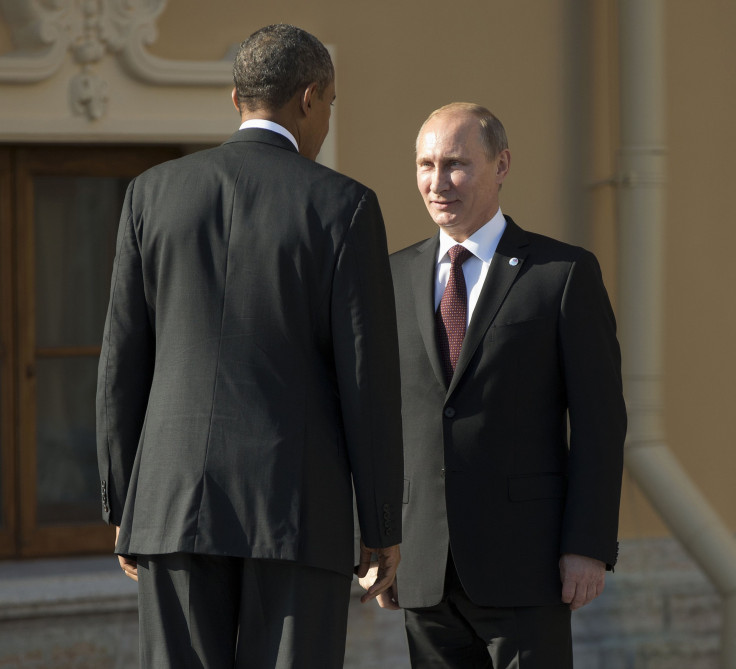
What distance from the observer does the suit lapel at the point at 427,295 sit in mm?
2551

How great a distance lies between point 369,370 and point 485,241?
2.25 feet

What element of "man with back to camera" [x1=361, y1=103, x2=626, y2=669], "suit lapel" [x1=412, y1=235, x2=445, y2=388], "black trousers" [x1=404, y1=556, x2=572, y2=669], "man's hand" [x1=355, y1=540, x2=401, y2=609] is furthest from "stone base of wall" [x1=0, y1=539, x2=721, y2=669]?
"man's hand" [x1=355, y1=540, x2=401, y2=609]

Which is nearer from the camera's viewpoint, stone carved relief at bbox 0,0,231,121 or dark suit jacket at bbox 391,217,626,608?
dark suit jacket at bbox 391,217,626,608

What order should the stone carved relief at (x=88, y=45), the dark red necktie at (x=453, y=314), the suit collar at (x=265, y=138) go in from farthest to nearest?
the stone carved relief at (x=88, y=45) → the dark red necktie at (x=453, y=314) → the suit collar at (x=265, y=138)

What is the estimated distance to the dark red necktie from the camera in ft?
8.37

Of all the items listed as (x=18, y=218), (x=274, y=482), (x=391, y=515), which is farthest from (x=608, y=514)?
(x=18, y=218)

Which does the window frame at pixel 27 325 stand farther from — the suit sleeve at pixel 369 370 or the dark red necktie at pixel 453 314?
the suit sleeve at pixel 369 370

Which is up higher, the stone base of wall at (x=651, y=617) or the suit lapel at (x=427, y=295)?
the suit lapel at (x=427, y=295)

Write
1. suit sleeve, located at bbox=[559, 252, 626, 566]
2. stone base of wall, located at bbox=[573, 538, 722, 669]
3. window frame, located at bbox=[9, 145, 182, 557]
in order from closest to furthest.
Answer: suit sleeve, located at bbox=[559, 252, 626, 566], window frame, located at bbox=[9, 145, 182, 557], stone base of wall, located at bbox=[573, 538, 722, 669]

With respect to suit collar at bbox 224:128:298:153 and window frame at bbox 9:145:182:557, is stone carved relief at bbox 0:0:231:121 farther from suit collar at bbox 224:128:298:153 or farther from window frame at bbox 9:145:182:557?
suit collar at bbox 224:128:298:153

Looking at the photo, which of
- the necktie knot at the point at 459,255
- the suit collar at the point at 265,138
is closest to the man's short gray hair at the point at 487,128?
the necktie knot at the point at 459,255

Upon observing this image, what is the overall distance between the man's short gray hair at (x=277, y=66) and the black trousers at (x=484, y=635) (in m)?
1.01

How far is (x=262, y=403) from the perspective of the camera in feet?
6.68

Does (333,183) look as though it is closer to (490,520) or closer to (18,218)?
(490,520)
